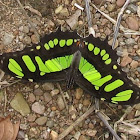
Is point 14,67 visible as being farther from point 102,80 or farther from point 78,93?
point 102,80

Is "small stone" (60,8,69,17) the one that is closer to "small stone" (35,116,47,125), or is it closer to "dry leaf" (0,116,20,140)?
"small stone" (35,116,47,125)

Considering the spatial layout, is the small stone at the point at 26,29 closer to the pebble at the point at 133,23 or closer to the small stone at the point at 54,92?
the small stone at the point at 54,92

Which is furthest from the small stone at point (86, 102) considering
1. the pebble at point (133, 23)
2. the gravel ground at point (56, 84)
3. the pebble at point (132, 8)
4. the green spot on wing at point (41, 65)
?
the pebble at point (132, 8)

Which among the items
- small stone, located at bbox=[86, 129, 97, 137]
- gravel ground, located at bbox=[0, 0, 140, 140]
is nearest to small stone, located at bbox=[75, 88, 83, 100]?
gravel ground, located at bbox=[0, 0, 140, 140]

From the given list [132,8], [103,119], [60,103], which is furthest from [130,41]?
[60,103]

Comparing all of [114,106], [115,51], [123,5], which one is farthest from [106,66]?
[123,5]

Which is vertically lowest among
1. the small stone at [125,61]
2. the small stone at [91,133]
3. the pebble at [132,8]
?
the small stone at [91,133]

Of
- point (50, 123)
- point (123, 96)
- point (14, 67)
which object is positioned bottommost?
point (50, 123)
